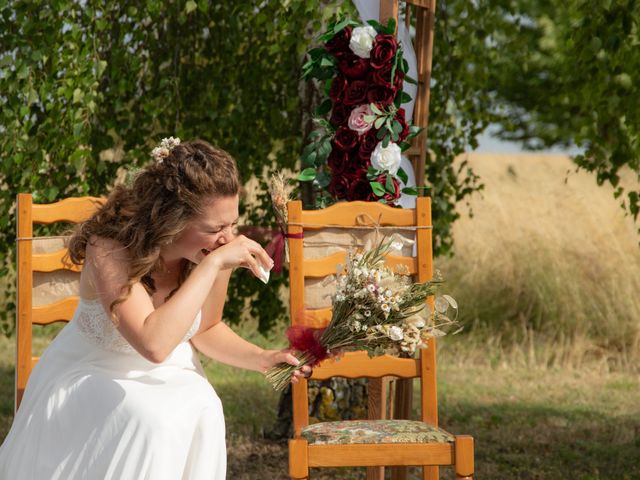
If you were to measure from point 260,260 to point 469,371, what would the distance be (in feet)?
14.4

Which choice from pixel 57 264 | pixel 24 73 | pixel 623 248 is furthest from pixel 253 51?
pixel 623 248

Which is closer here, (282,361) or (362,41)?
(282,361)

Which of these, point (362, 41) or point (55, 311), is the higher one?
point (362, 41)

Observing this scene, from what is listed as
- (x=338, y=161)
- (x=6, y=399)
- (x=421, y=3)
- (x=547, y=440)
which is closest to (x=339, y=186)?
(x=338, y=161)

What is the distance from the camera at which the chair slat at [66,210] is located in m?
3.13

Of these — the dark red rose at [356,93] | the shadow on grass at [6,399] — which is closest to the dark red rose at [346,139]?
the dark red rose at [356,93]

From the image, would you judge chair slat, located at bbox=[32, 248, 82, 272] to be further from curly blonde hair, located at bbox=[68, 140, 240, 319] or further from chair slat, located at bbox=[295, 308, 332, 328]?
chair slat, located at bbox=[295, 308, 332, 328]

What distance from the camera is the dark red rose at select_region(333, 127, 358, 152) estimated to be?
3508mm

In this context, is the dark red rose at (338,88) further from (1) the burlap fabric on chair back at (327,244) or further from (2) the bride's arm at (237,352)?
(2) the bride's arm at (237,352)

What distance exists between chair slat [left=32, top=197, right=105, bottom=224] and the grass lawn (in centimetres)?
169

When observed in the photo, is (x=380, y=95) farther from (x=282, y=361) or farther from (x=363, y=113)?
(x=282, y=361)

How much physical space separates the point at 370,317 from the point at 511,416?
3273mm

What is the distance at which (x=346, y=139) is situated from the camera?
3523mm

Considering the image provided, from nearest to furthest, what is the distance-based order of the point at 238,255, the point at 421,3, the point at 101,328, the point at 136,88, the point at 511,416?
the point at 238,255, the point at 101,328, the point at 421,3, the point at 136,88, the point at 511,416
